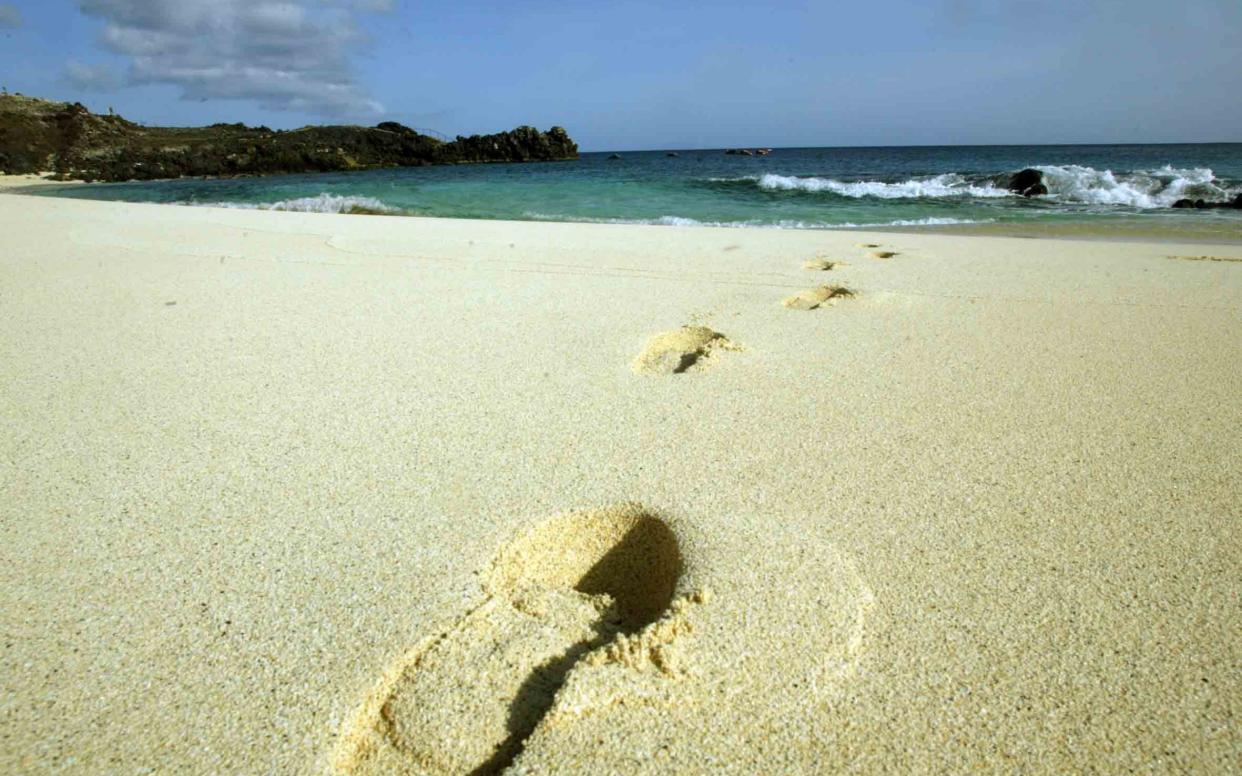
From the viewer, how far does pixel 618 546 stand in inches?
46.3

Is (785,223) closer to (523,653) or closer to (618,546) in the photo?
(618,546)

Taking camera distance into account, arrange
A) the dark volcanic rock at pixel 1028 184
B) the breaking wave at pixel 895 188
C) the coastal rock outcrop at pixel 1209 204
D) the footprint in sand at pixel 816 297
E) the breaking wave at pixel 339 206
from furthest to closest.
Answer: the breaking wave at pixel 895 188 < the dark volcanic rock at pixel 1028 184 < the breaking wave at pixel 339 206 < the coastal rock outcrop at pixel 1209 204 < the footprint in sand at pixel 816 297

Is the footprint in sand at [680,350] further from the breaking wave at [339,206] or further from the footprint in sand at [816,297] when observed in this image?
the breaking wave at [339,206]

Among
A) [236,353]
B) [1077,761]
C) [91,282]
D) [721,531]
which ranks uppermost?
[91,282]

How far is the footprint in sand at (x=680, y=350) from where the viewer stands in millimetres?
1978

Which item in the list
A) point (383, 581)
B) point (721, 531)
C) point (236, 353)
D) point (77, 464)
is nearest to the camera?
point (383, 581)

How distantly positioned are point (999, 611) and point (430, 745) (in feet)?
2.73

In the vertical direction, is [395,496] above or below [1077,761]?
above

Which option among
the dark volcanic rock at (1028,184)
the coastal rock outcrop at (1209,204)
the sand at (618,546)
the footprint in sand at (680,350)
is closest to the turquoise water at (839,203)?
the dark volcanic rock at (1028,184)

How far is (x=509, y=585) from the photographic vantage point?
1.04 m

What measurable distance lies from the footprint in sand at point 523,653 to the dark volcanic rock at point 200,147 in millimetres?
27602

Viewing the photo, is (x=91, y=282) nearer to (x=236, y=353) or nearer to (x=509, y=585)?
(x=236, y=353)

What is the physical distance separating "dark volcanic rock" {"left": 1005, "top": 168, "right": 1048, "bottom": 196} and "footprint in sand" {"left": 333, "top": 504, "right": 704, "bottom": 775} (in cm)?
1285

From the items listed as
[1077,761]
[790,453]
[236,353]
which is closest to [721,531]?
[790,453]
